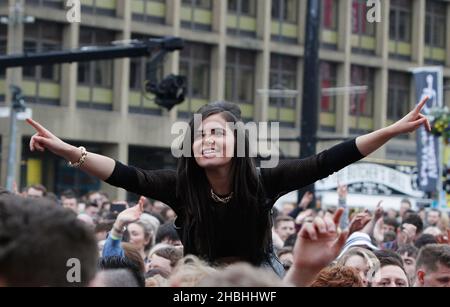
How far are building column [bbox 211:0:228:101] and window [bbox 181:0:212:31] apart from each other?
234 millimetres

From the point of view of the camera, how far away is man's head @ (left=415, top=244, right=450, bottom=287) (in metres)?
6.50

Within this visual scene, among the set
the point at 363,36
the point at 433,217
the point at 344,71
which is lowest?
the point at 433,217

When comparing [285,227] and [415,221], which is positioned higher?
[415,221]

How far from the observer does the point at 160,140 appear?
42.2m

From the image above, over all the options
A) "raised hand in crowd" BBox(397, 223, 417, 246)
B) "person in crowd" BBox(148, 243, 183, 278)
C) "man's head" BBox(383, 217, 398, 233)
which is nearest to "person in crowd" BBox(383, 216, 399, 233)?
"man's head" BBox(383, 217, 398, 233)

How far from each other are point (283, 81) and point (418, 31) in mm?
6781

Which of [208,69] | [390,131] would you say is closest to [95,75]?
[208,69]

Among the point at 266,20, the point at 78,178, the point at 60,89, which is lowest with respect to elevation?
the point at 78,178

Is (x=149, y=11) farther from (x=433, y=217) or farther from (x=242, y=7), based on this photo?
(x=433, y=217)

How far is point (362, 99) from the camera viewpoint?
49.1m

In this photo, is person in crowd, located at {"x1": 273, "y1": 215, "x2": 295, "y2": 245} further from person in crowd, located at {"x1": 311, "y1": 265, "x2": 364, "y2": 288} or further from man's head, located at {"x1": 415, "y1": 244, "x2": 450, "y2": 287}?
person in crowd, located at {"x1": 311, "y1": 265, "x2": 364, "y2": 288}

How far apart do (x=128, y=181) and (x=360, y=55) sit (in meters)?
43.4
